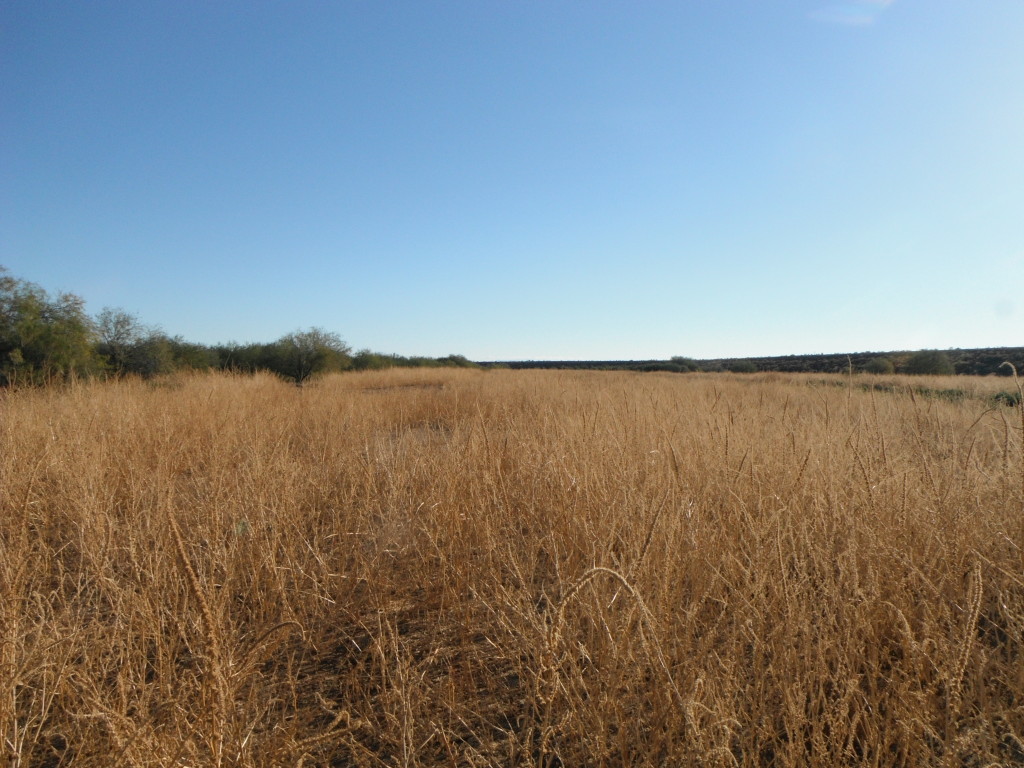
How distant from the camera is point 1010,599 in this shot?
2.06 meters

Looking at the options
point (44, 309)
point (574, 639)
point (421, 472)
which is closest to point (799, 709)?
point (574, 639)

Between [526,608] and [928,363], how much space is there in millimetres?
29751

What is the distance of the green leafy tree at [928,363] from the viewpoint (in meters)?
23.1

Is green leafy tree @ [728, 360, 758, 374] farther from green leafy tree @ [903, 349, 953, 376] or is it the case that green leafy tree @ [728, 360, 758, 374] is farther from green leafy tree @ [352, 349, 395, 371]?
green leafy tree @ [352, 349, 395, 371]

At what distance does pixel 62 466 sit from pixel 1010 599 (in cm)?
524

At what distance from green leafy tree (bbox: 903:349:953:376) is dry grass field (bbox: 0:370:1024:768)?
973 inches

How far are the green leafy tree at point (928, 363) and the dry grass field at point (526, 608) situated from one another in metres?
24.7

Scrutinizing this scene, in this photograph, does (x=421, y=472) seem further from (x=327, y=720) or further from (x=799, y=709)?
(x=799, y=709)

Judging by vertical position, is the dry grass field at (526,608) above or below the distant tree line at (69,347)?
below

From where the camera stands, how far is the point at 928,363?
2409 centimetres

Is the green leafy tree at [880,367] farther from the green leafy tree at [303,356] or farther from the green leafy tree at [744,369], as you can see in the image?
the green leafy tree at [303,356]

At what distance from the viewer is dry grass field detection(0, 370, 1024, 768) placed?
4.33 feet

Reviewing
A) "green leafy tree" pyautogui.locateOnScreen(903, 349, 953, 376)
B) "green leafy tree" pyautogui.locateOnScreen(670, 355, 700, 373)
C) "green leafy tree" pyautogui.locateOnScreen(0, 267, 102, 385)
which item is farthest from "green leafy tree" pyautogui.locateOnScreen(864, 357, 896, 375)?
"green leafy tree" pyautogui.locateOnScreen(0, 267, 102, 385)

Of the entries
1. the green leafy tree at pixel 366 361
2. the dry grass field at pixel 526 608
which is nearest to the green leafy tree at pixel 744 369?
the green leafy tree at pixel 366 361
